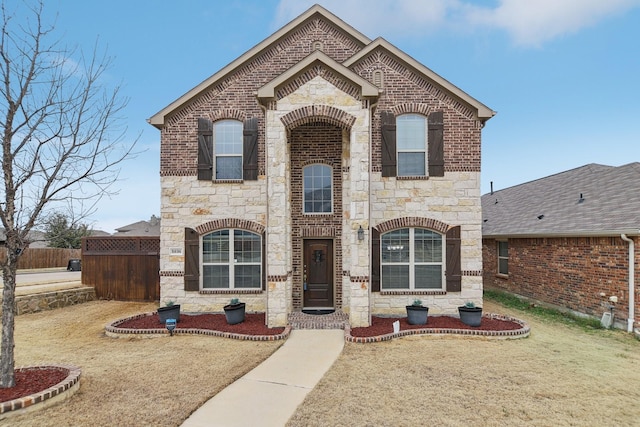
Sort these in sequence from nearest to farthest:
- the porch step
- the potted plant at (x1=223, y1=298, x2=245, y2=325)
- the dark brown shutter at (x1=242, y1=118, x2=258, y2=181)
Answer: the porch step → the potted plant at (x1=223, y1=298, x2=245, y2=325) → the dark brown shutter at (x1=242, y1=118, x2=258, y2=181)

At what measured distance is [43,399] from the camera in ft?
15.0

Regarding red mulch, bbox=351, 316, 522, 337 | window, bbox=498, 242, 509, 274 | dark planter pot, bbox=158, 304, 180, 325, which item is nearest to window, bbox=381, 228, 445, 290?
red mulch, bbox=351, 316, 522, 337

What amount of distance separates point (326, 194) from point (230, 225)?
3.07 metres

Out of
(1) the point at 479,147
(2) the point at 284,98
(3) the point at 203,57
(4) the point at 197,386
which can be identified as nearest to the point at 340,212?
(2) the point at 284,98

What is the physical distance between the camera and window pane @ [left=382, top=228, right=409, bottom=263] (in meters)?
9.95

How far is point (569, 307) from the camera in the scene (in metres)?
10.6

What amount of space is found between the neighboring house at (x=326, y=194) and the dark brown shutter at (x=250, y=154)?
3cm

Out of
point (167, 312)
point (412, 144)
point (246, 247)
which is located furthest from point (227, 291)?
point (412, 144)

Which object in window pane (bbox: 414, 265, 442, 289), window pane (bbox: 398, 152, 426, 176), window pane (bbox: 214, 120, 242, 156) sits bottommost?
window pane (bbox: 414, 265, 442, 289)

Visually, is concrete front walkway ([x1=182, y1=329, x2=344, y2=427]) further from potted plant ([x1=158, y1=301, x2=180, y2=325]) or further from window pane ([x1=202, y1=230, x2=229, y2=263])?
window pane ([x1=202, y1=230, x2=229, y2=263])

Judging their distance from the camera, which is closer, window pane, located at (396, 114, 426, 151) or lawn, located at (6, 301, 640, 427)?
lawn, located at (6, 301, 640, 427)

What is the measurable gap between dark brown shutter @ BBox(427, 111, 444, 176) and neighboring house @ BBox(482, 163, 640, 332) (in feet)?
15.1

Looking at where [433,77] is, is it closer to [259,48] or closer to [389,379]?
[259,48]

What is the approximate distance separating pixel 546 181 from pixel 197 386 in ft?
59.4
